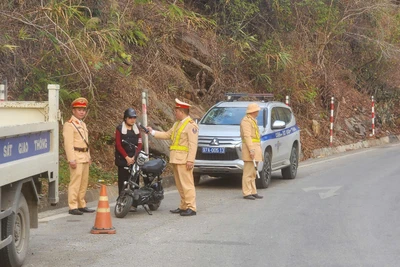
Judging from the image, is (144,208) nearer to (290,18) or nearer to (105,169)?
(105,169)

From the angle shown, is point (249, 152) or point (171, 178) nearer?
point (249, 152)

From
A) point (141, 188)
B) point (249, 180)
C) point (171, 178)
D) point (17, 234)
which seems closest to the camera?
point (17, 234)

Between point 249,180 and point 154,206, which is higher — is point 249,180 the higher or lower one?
the higher one

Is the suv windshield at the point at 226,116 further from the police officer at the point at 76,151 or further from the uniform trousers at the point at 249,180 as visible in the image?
the police officer at the point at 76,151

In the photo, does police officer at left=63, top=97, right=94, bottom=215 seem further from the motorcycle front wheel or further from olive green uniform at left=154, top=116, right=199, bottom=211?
olive green uniform at left=154, top=116, right=199, bottom=211

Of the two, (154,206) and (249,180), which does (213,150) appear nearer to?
(249,180)

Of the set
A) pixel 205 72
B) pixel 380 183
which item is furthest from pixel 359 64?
pixel 380 183

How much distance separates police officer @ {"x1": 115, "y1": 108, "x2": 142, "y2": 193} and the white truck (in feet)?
10.6

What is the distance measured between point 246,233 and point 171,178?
6338 millimetres

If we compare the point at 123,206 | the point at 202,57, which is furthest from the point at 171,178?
the point at 202,57

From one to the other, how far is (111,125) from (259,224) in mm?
7355

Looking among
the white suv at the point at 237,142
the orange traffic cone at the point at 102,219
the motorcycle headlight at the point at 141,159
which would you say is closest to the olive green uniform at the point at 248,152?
the white suv at the point at 237,142

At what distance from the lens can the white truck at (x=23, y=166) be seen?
23.9ft

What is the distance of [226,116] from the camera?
16547mm
